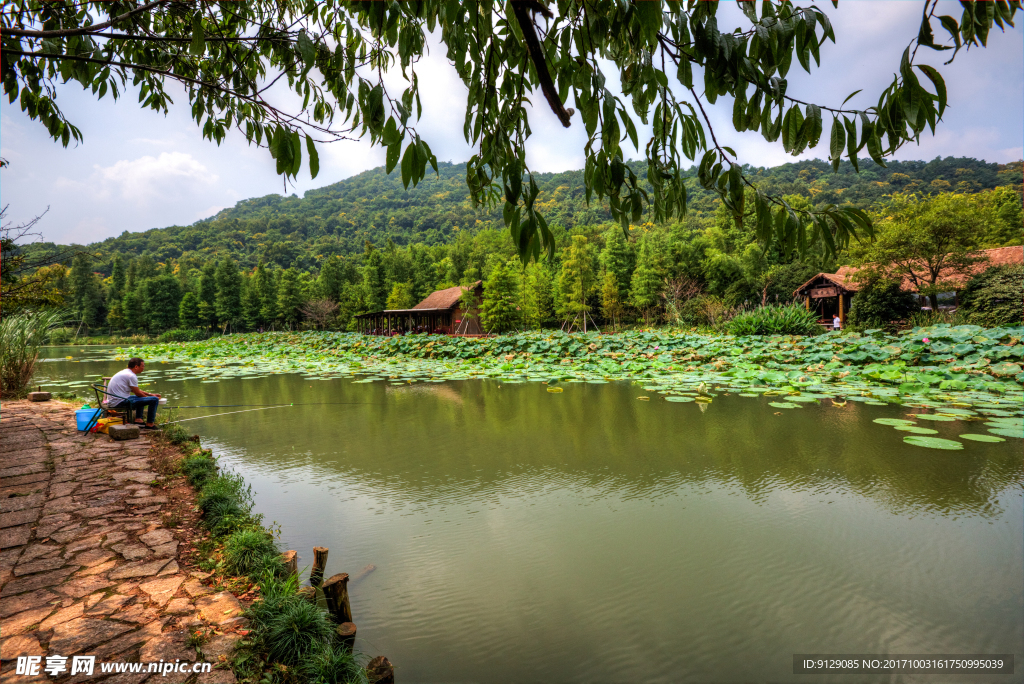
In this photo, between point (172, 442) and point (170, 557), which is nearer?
point (170, 557)

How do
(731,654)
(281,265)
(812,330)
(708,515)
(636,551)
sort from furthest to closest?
(281,265)
(812,330)
(708,515)
(636,551)
(731,654)

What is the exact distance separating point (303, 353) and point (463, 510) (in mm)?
19288

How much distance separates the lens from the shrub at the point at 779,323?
15570 mm

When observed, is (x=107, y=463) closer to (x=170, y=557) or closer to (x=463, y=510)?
(x=170, y=557)

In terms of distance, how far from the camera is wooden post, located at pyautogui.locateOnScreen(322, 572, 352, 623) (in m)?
2.27

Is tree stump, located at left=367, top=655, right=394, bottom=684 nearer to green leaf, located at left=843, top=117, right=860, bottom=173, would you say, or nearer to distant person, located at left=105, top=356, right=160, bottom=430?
green leaf, located at left=843, top=117, right=860, bottom=173

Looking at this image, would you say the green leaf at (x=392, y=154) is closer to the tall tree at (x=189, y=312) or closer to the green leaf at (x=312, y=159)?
the green leaf at (x=312, y=159)

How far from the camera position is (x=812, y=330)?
51.5 feet

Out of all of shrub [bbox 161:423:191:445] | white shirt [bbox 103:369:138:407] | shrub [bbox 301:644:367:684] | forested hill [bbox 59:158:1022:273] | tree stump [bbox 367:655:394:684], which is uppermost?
forested hill [bbox 59:158:1022:273]

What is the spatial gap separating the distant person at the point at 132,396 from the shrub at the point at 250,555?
150 inches

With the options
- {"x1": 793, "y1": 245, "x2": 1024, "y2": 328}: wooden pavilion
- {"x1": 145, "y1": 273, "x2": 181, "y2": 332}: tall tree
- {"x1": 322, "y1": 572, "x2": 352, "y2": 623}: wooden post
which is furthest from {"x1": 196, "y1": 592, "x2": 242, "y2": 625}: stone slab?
{"x1": 145, "y1": 273, "x2": 181, "y2": 332}: tall tree

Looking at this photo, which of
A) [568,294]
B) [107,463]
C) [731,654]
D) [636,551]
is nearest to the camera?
[731,654]

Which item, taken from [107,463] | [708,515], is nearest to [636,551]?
[708,515]

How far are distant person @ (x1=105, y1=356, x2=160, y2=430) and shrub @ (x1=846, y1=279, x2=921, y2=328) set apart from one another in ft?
68.5
